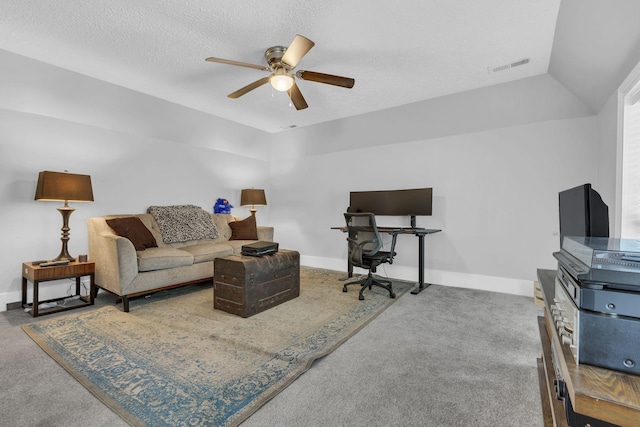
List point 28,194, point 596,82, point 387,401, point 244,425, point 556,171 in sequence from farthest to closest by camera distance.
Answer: point 556,171
point 28,194
point 596,82
point 387,401
point 244,425

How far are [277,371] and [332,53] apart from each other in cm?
282

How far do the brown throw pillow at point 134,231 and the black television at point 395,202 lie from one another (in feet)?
9.39

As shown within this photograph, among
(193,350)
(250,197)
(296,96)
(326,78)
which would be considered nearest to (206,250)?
(250,197)

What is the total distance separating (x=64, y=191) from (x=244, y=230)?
7.27ft

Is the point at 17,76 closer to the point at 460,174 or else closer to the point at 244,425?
the point at 244,425

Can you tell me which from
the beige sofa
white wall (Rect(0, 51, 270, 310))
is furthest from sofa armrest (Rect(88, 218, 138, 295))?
white wall (Rect(0, 51, 270, 310))

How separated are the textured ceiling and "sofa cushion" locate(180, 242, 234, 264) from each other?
6.79ft

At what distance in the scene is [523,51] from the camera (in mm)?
2893

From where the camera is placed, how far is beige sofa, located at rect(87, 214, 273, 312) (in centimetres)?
297

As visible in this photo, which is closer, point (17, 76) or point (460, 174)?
point (17, 76)

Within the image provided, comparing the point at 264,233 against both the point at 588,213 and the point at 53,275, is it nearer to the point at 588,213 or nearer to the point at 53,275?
the point at 53,275

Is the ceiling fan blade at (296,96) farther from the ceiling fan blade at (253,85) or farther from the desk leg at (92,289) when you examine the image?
the desk leg at (92,289)

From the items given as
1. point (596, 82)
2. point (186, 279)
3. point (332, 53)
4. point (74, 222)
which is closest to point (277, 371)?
point (186, 279)

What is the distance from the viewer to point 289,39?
2.71 m
